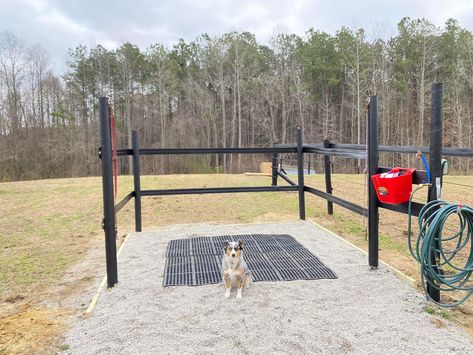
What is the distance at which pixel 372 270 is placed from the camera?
345cm

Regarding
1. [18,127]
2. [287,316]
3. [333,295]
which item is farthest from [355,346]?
[18,127]

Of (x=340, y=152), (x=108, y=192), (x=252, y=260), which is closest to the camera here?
(x=108, y=192)

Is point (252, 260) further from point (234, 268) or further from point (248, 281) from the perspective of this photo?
point (234, 268)

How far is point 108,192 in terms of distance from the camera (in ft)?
10.6

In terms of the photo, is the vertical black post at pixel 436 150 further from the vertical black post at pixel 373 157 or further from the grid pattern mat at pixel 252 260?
the grid pattern mat at pixel 252 260

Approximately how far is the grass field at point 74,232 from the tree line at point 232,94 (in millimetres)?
15470

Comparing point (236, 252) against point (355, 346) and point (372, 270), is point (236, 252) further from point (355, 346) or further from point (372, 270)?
point (372, 270)

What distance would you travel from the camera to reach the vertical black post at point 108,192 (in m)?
3.15

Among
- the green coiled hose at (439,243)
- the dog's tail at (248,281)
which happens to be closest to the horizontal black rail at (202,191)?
the dog's tail at (248,281)

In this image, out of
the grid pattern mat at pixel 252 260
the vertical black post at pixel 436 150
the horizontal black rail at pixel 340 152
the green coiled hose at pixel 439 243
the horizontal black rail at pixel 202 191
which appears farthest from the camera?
the horizontal black rail at pixel 202 191

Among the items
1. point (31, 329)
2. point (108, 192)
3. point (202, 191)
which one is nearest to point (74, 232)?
point (202, 191)

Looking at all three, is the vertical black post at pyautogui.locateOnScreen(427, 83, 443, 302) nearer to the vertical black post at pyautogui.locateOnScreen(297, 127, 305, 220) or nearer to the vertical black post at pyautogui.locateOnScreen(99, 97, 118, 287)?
the vertical black post at pyautogui.locateOnScreen(99, 97, 118, 287)

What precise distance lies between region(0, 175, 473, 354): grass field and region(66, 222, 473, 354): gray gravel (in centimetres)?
28

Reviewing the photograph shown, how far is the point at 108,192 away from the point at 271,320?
1.73m
